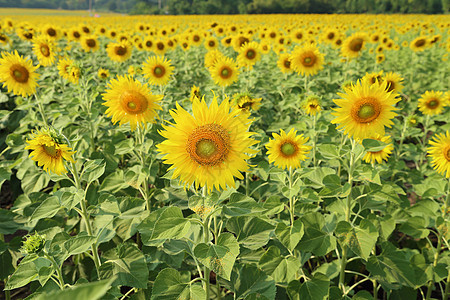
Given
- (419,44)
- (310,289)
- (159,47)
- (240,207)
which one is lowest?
(310,289)

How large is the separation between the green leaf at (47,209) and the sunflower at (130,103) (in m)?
0.87

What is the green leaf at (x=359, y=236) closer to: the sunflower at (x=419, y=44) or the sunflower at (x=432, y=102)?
the sunflower at (x=432, y=102)

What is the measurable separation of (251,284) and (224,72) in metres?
3.38

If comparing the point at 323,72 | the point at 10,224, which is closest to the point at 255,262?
the point at 10,224

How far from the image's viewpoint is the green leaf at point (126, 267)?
2137mm

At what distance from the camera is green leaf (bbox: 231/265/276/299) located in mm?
2121

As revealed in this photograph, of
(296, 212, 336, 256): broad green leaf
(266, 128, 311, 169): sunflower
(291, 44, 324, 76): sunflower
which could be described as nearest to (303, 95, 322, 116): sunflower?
(266, 128, 311, 169): sunflower

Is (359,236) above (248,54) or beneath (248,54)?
beneath

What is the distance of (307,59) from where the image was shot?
17.3ft

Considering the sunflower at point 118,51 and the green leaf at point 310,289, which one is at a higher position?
the sunflower at point 118,51

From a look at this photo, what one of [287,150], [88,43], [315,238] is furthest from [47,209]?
[88,43]

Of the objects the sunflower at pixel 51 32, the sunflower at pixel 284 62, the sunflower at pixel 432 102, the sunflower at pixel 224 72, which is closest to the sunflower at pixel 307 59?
the sunflower at pixel 284 62

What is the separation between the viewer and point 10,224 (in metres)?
2.69

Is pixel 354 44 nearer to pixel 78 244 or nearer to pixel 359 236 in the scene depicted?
pixel 359 236
